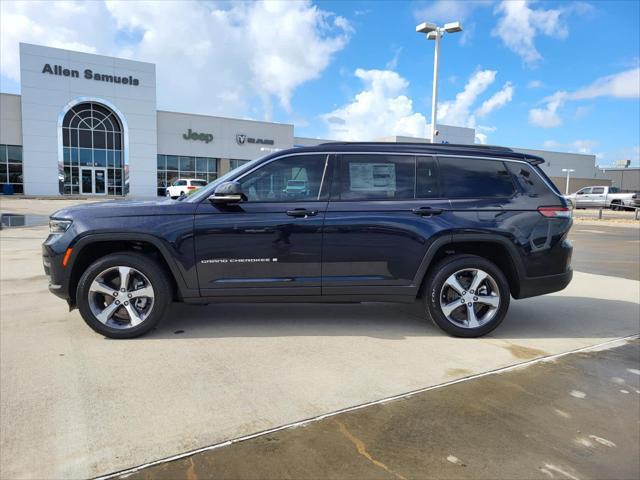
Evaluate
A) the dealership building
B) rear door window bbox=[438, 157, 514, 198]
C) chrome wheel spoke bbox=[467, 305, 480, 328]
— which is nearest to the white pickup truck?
the dealership building

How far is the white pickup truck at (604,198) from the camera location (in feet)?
111

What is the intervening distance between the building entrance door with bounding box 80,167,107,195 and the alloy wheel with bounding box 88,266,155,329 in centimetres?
3932

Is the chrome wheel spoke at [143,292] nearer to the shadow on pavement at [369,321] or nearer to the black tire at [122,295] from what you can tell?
the black tire at [122,295]

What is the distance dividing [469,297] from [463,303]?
81 mm

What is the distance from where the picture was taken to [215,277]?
4.25m

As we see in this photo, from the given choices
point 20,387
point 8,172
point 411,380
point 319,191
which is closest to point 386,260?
point 319,191

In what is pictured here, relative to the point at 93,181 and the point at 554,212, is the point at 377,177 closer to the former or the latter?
the point at 554,212

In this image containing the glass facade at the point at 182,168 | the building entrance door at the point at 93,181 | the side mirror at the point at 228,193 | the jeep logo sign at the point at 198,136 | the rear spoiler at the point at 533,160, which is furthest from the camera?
the jeep logo sign at the point at 198,136

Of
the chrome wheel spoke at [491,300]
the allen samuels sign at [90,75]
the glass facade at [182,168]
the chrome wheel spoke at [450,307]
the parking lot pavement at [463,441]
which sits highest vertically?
the allen samuels sign at [90,75]

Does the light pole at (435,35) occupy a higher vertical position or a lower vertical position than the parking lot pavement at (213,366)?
higher

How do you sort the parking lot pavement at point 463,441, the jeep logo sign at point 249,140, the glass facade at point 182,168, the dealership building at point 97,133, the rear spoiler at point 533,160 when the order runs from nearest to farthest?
the parking lot pavement at point 463,441 → the rear spoiler at point 533,160 → the dealership building at point 97,133 → the glass facade at point 182,168 → the jeep logo sign at point 249,140

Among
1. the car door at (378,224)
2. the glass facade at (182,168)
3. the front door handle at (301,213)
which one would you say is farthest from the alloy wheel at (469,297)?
the glass facade at (182,168)

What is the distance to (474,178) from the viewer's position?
14.9 ft

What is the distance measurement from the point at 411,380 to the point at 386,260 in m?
1.23
